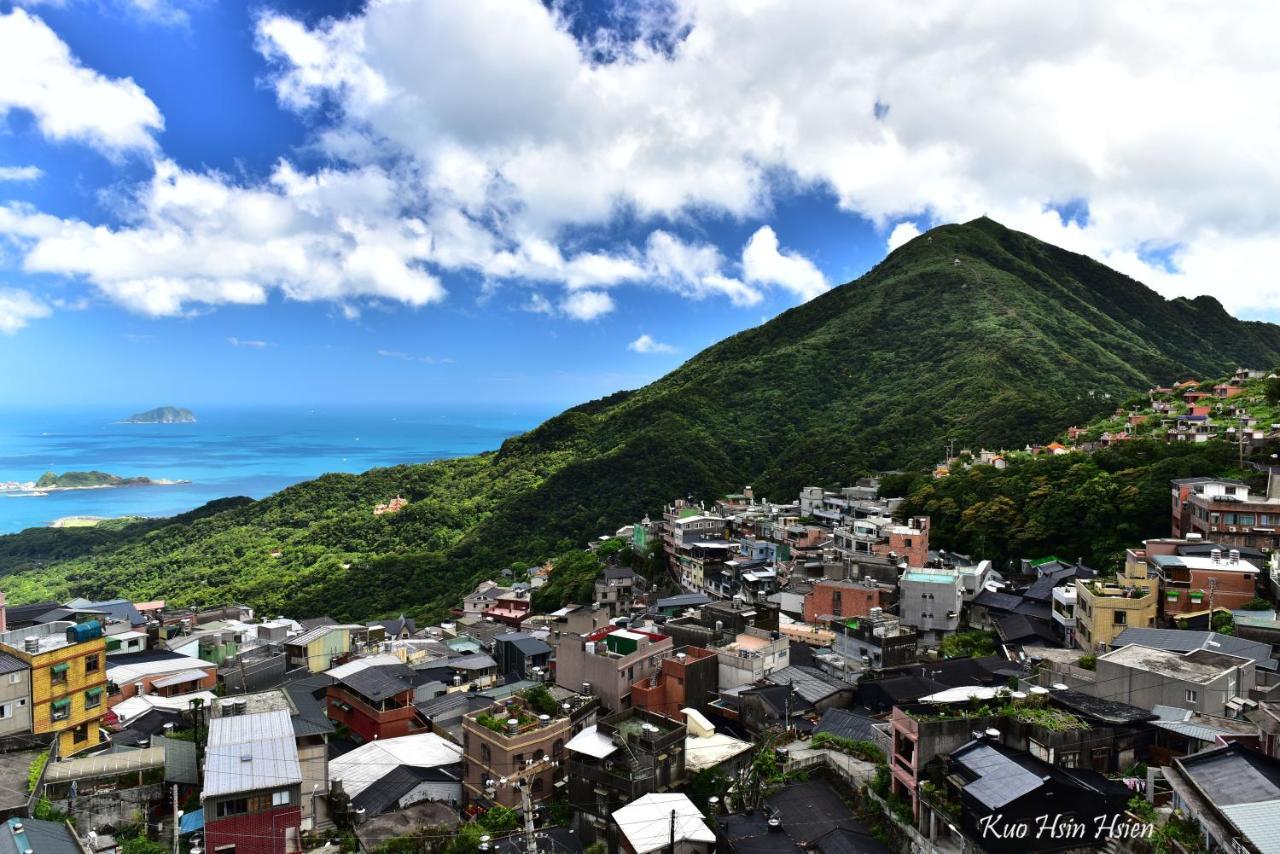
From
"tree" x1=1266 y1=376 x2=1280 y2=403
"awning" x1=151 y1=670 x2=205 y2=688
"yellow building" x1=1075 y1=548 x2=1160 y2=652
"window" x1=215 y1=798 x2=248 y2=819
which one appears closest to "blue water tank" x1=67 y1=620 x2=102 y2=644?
"awning" x1=151 y1=670 x2=205 y2=688

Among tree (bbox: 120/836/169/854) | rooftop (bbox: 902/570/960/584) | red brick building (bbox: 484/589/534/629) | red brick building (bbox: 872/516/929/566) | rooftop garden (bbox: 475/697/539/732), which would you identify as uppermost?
red brick building (bbox: 872/516/929/566)

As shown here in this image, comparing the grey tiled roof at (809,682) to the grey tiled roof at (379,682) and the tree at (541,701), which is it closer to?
the tree at (541,701)

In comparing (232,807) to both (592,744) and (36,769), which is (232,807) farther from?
(592,744)

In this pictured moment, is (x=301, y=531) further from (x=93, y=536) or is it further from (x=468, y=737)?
(x=468, y=737)

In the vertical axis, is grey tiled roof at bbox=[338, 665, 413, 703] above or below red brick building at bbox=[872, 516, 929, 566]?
below

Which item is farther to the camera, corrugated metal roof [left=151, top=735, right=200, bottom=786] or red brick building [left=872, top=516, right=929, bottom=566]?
red brick building [left=872, top=516, right=929, bottom=566]

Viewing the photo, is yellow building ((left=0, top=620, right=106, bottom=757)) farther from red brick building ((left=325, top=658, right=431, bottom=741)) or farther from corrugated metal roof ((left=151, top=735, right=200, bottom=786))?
red brick building ((left=325, top=658, right=431, bottom=741))

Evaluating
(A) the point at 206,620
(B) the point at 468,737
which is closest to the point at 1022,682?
(B) the point at 468,737
